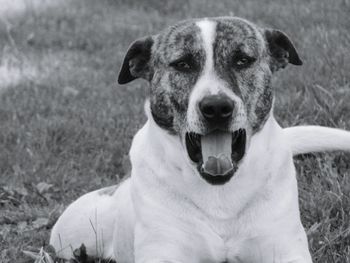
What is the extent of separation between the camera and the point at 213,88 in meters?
3.41

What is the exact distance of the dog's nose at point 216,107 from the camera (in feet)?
11.0

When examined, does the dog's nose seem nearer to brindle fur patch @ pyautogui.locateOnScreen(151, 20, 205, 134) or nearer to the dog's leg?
brindle fur patch @ pyautogui.locateOnScreen(151, 20, 205, 134)

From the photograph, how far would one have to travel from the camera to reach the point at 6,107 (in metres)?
7.08

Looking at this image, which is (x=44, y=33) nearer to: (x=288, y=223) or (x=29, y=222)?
(x=29, y=222)

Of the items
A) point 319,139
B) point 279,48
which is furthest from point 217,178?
point 319,139

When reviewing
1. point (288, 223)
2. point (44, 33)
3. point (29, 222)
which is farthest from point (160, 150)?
point (44, 33)

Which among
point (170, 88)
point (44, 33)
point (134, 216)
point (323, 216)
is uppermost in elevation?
point (170, 88)

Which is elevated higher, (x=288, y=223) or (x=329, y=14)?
(x=288, y=223)

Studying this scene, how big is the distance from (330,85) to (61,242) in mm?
2549

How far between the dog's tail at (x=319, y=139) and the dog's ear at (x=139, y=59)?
3.79 feet

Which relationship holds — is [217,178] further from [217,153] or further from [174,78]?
[174,78]

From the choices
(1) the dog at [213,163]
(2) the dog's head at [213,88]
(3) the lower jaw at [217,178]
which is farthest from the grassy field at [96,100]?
(2) the dog's head at [213,88]

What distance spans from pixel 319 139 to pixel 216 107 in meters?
1.60

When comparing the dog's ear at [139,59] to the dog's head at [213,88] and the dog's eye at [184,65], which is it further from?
the dog's eye at [184,65]
